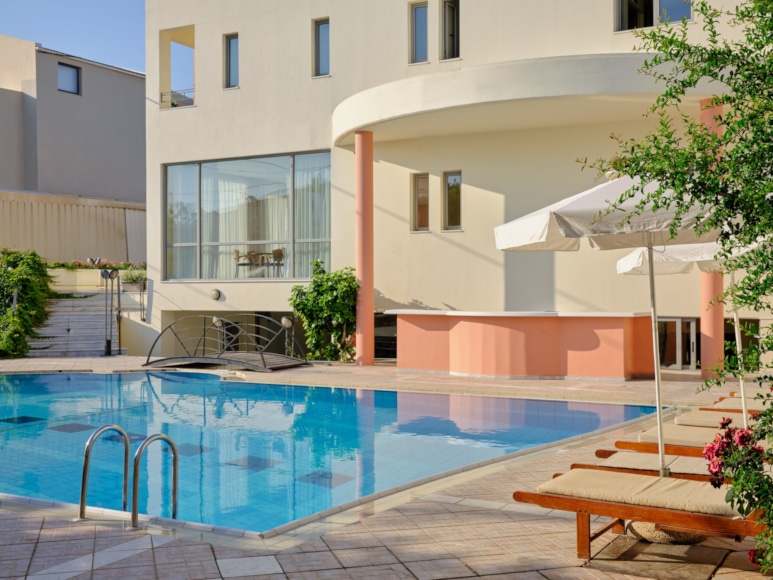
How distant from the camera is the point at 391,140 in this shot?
56.8 feet

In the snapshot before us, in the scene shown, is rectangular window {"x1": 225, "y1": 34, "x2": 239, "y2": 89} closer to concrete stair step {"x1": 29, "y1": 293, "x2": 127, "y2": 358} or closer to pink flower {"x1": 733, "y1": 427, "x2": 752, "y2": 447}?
concrete stair step {"x1": 29, "y1": 293, "x2": 127, "y2": 358}

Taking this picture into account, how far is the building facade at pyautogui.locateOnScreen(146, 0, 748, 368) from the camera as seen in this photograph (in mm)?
14773

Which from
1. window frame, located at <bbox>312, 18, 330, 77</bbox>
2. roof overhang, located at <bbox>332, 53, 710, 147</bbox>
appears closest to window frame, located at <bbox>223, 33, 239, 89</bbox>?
window frame, located at <bbox>312, 18, 330, 77</bbox>

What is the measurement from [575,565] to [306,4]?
1592 cm

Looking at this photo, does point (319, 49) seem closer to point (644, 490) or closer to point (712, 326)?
point (712, 326)

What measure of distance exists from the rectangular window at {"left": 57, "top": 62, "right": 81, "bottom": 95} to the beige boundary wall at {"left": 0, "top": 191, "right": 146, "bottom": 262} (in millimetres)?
4509

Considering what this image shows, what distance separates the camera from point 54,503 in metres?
5.94

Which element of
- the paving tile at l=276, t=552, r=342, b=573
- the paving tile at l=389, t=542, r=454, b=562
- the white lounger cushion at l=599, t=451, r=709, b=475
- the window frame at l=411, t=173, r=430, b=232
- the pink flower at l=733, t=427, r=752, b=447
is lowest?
the paving tile at l=389, t=542, r=454, b=562

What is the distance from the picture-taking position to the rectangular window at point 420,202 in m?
17.3

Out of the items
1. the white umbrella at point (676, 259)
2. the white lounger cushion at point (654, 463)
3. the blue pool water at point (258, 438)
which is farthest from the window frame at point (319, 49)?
the white lounger cushion at point (654, 463)

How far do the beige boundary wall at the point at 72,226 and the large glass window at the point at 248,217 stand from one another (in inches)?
352

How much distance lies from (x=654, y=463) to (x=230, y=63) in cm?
1628

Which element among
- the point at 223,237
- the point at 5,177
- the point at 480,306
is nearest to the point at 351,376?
the point at 480,306

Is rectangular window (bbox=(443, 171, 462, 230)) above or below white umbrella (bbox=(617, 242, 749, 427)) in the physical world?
above
